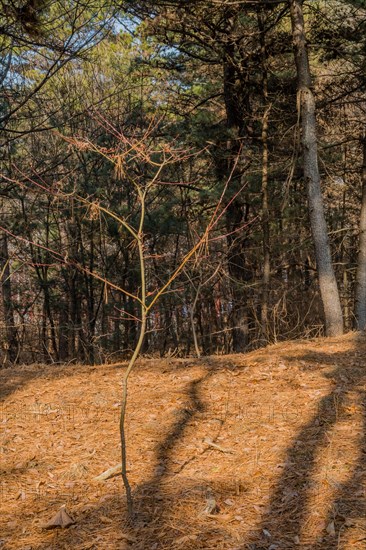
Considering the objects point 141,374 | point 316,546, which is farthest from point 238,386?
point 316,546

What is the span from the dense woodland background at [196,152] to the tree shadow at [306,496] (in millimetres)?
3295

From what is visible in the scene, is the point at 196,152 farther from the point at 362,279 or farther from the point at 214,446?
the point at 214,446

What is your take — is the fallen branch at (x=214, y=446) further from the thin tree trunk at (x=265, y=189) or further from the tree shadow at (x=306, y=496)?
the thin tree trunk at (x=265, y=189)

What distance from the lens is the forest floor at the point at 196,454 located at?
9.64ft

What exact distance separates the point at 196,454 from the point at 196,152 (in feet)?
24.1

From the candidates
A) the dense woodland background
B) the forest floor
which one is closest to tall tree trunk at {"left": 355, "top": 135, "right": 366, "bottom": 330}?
the dense woodland background

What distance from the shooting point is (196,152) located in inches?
403

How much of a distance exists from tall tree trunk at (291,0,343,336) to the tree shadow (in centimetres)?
352

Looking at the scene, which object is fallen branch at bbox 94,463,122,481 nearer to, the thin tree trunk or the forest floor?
the forest floor

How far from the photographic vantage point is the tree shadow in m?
2.82

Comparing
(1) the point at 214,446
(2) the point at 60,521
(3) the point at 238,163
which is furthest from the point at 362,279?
(2) the point at 60,521

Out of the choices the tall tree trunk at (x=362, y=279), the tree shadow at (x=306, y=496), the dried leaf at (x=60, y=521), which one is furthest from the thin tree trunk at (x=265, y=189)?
the dried leaf at (x=60, y=521)

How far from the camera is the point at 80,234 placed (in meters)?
14.4

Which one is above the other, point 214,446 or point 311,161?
point 311,161
